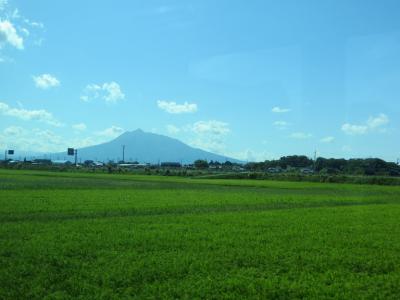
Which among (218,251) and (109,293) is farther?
(218,251)

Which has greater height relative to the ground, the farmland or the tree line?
the tree line

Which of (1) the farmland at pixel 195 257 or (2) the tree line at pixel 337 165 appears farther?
(2) the tree line at pixel 337 165

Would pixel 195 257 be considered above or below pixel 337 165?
below

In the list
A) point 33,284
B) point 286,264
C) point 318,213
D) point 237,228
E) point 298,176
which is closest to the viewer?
point 33,284

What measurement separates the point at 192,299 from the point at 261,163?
509ft

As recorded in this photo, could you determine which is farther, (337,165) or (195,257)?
(337,165)

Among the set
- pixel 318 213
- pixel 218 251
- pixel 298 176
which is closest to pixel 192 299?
pixel 218 251

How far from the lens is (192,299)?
27.5ft

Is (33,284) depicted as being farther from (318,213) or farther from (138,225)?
(318,213)

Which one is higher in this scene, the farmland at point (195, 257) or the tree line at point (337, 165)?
the tree line at point (337, 165)

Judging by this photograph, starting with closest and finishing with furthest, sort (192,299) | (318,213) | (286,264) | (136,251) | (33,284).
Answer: (192,299)
(33,284)
(286,264)
(136,251)
(318,213)

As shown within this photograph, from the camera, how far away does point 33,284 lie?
9047 millimetres

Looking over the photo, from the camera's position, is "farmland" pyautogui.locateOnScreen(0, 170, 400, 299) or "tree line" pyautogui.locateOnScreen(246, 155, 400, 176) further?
"tree line" pyautogui.locateOnScreen(246, 155, 400, 176)

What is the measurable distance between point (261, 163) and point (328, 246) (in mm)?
149265
